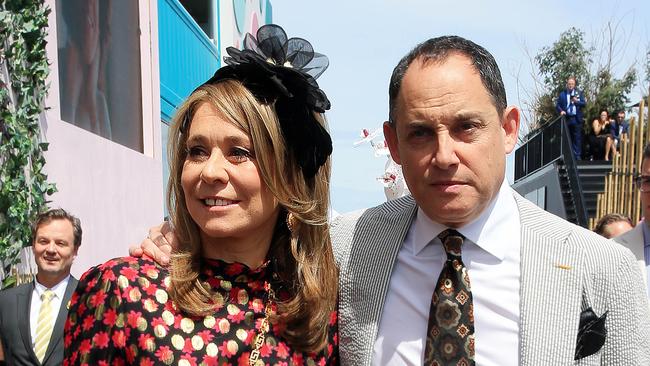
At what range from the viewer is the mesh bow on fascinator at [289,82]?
7.72 ft

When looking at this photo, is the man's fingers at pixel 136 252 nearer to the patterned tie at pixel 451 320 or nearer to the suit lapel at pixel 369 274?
the suit lapel at pixel 369 274

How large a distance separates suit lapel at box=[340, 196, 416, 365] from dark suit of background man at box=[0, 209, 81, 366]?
274 centimetres

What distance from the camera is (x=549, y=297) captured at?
2.28 metres

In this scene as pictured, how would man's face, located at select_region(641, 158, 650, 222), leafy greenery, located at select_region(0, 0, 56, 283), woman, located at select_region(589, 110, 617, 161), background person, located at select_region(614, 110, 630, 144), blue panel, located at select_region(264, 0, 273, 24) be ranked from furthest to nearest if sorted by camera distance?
blue panel, located at select_region(264, 0, 273, 24)
woman, located at select_region(589, 110, 617, 161)
background person, located at select_region(614, 110, 630, 144)
leafy greenery, located at select_region(0, 0, 56, 283)
man's face, located at select_region(641, 158, 650, 222)

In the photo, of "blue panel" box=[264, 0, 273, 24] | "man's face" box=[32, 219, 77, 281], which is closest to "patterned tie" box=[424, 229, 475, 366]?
"man's face" box=[32, 219, 77, 281]

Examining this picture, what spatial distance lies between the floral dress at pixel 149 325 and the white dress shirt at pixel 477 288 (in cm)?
33

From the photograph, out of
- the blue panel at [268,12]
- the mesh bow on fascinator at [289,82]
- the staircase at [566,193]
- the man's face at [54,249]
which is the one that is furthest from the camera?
the blue panel at [268,12]

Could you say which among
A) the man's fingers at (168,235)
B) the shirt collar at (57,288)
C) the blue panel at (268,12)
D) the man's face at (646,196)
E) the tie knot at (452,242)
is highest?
the blue panel at (268,12)

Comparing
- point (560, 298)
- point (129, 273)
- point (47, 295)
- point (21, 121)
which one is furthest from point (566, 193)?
point (129, 273)

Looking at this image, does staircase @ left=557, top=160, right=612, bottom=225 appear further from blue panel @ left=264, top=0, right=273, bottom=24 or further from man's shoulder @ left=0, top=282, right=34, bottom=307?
man's shoulder @ left=0, top=282, right=34, bottom=307

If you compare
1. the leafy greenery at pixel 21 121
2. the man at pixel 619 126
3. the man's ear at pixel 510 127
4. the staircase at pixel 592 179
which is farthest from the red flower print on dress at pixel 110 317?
the staircase at pixel 592 179

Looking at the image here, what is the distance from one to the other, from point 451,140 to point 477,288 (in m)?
0.45

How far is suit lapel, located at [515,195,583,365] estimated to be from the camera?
2.23 metres

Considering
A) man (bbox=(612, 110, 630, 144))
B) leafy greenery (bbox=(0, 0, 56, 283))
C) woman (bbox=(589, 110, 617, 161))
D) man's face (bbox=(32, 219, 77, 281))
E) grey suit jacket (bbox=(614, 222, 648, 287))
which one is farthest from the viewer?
woman (bbox=(589, 110, 617, 161))
